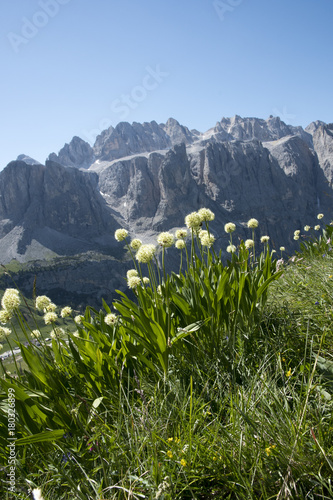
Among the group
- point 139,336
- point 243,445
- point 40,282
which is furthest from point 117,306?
point 40,282

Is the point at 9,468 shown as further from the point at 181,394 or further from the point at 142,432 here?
the point at 181,394

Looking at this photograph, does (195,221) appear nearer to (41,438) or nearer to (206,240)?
(206,240)

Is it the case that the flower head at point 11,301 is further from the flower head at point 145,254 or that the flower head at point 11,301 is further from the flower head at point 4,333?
the flower head at point 145,254

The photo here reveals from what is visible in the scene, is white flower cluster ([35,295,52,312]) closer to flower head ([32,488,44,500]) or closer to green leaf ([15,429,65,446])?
green leaf ([15,429,65,446])

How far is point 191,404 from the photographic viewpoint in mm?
2145

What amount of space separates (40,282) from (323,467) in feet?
622

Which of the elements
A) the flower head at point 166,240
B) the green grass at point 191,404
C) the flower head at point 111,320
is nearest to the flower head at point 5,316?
the green grass at point 191,404

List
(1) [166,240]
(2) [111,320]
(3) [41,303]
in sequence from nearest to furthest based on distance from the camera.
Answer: (3) [41,303], (2) [111,320], (1) [166,240]

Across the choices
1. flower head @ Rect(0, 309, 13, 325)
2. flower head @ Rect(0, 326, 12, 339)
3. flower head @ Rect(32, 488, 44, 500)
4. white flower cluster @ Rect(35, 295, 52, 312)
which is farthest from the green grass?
flower head @ Rect(32, 488, 44, 500)

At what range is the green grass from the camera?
1.87 metres

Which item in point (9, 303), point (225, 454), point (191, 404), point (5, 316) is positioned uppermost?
point (9, 303)

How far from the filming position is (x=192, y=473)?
6.60 feet

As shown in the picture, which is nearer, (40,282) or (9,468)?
(9,468)

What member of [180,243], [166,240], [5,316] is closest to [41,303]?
[5,316]
